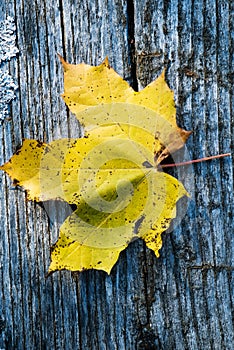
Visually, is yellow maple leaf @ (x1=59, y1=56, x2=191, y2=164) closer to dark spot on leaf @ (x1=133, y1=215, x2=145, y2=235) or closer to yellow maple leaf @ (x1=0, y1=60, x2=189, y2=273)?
yellow maple leaf @ (x1=0, y1=60, x2=189, y2=273)

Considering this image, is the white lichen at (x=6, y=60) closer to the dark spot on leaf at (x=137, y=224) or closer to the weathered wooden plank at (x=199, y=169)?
the weathered wooden plank at (x=199, y=169)

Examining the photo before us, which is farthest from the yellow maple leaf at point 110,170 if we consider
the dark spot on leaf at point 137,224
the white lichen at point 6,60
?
the white lichen at point 6,60

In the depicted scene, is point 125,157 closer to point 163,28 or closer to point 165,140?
point 165,140

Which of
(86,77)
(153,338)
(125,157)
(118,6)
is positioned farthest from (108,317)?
(118,6)

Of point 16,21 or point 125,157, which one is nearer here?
point 125,157

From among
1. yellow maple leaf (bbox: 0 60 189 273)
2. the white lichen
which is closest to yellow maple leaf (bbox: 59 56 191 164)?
yellow maple leaf (bbox: 0 60 189 273)

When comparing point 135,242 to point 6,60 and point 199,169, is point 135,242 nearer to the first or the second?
point 199,169

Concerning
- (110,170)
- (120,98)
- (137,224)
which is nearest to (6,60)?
(120,98)

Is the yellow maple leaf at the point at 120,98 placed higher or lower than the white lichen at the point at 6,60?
lower
